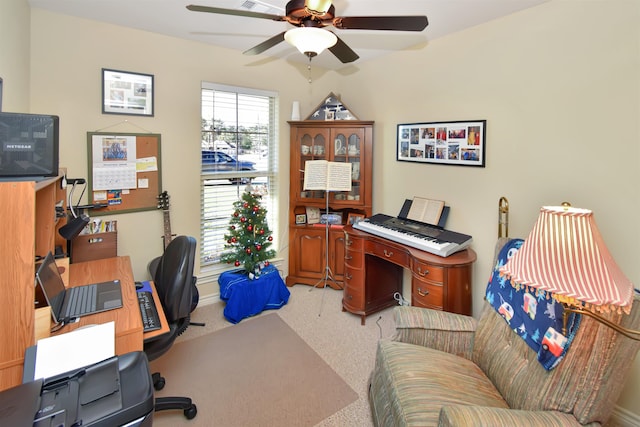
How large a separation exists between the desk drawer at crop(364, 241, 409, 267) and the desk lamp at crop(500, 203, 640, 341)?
159cm

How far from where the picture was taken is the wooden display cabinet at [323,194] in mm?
3668

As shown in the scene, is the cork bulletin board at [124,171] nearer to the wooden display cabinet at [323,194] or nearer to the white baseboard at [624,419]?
the wooden display cabinet at [323,194]

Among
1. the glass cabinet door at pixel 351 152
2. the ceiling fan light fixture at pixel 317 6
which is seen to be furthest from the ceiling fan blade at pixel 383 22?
the glass cabinet door at pixel 351 152

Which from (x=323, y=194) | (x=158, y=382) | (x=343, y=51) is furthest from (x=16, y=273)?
(x=323, y=194)

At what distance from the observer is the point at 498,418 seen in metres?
1.27

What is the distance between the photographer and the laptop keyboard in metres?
1.68

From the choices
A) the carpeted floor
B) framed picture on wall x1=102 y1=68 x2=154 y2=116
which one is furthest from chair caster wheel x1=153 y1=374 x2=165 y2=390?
framed picture on wall x1=102 y1=68 x2=154 y2=116

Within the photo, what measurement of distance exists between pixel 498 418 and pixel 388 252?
1720 millimetres

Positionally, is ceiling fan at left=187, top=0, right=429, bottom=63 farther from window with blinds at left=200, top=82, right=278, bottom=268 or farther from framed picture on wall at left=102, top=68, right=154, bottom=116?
window with blinds at left=200, top=82, right=278, bottom=268

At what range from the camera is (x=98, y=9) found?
2.51 meters

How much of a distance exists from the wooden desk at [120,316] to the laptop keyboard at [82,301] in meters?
0.08

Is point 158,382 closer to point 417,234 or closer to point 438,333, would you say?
point 438,333

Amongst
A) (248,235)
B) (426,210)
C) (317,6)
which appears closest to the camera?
(317,6)

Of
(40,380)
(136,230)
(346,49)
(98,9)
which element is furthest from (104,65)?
(40,380)
